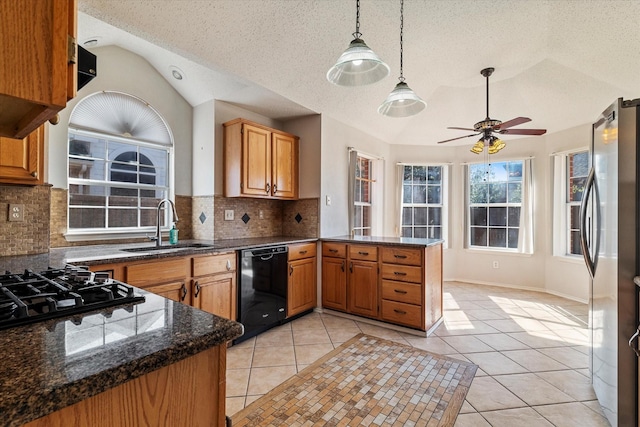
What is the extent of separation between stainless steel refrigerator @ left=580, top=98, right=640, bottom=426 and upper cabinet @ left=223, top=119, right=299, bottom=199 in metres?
2.92

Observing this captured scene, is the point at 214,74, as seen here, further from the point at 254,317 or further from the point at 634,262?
the point at 634,262

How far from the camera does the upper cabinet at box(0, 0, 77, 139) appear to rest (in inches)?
21.8

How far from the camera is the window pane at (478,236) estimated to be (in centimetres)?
535


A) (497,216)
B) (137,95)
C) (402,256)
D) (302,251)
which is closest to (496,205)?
(497,216)

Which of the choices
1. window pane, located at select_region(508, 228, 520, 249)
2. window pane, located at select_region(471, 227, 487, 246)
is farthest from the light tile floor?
window pane, located at select_region(471, 227, 487, 246)

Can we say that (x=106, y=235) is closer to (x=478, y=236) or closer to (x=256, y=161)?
(x=256, y=161)

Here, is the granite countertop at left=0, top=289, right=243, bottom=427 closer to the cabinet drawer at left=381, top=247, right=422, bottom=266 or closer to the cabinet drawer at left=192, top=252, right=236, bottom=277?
the cabinet drawer at left=192, top=252, right=236, bottom=277

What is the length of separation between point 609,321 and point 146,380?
2.36 metres

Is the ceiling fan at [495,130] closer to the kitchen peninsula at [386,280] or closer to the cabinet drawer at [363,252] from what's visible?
the kitchen peninsula at [386,280]

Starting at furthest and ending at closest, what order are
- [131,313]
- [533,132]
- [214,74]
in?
[533,132]
[214,74]
[131,313]

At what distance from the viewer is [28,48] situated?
575mm

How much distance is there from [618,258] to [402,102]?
62.7 inches

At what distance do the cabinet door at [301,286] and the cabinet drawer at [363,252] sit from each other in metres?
0.52

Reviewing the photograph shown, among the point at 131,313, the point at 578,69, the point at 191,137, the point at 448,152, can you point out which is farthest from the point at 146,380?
the point at 448,152
